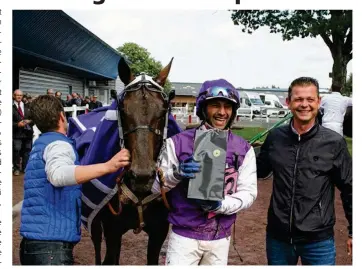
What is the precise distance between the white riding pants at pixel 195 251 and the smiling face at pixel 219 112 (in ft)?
2.49

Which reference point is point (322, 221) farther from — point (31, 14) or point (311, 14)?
point (311, 14)

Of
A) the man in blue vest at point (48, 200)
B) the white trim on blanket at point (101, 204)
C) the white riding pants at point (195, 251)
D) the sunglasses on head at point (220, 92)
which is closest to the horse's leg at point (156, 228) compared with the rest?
the white trim on blanket at point (101, 204)

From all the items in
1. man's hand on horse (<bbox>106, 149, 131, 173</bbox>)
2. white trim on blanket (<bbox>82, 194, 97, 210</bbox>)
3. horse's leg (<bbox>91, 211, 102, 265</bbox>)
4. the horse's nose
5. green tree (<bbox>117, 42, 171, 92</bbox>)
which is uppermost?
green tree (<bbox>117, 42, 171, 92</bbox>)

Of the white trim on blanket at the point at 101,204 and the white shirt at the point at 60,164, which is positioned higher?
the white shirt at the point at 60,164

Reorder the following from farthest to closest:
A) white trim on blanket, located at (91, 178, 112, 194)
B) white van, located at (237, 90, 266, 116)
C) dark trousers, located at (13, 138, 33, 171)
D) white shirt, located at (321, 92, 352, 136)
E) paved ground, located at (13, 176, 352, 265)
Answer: white van, located at (237, 90, 266, 116), dark trousers, located at (13, 138, 33, 171), white shirt, located at (321, 92, 352, 136), paved ground, located at (13, 176, 352, 265), white trim on blanket, located at (91, 178, 112, 194)

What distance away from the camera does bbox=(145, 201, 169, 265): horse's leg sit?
11.8 feet

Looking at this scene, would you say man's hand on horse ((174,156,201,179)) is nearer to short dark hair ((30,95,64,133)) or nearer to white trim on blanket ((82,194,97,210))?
short dark hair ((30,95,64,133))

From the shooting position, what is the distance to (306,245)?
9.41ft

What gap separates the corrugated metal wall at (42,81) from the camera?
13.8m

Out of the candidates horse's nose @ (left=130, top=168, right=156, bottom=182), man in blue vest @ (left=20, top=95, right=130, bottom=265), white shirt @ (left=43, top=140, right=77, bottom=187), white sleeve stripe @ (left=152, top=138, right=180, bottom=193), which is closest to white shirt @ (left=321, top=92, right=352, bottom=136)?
white sleeve stripe @ (left=152, top=138, right=180, bottom=193)

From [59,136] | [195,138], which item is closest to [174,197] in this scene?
[195,138]

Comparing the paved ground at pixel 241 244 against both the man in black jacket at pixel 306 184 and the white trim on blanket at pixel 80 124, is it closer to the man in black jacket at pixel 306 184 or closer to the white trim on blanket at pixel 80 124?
the white trim on blanket at pixel 80 124

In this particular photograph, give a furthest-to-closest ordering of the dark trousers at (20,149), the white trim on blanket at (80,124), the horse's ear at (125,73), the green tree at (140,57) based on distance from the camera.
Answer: the green tree at (140,57) → the dark trousers at (20,149) → the white trim on blanket at (80,124) → the horse's ear at (125,73)

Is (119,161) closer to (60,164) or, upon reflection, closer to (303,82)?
(60,164)
